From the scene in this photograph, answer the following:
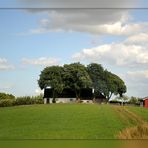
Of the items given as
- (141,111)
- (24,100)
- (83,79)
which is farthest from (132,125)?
(24,100)

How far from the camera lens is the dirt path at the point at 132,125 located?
9.91 meters

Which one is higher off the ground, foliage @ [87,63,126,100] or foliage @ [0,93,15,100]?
foliage @ [87,63,126,100]

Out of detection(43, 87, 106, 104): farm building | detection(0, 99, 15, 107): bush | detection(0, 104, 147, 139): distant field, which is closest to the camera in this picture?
detection(0, 104, 147, 139): distant field

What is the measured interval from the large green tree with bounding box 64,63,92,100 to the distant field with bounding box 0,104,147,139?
0.46 meters

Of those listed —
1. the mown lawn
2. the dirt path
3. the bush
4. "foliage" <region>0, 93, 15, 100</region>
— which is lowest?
the dirt path

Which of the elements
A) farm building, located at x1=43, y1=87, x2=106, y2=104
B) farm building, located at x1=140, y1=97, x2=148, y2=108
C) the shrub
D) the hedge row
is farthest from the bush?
farm building, located at x1=140, y1=97, x2=148, y2=108

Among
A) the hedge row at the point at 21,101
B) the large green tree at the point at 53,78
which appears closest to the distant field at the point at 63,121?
the hedge row at the point at 21,101

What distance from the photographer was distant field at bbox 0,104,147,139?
9844mm

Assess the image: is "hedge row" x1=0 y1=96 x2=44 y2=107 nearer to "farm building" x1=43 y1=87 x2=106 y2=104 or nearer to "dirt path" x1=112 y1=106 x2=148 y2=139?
"farm building" x1=43 y1=87 x2=106 y2=104

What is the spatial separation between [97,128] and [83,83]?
1.15 m

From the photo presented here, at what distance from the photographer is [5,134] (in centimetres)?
990

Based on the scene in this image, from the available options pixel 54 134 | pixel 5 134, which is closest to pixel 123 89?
pixel 54 134

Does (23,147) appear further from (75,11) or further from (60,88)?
(75,11)

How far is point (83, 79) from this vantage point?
33.7 ft
